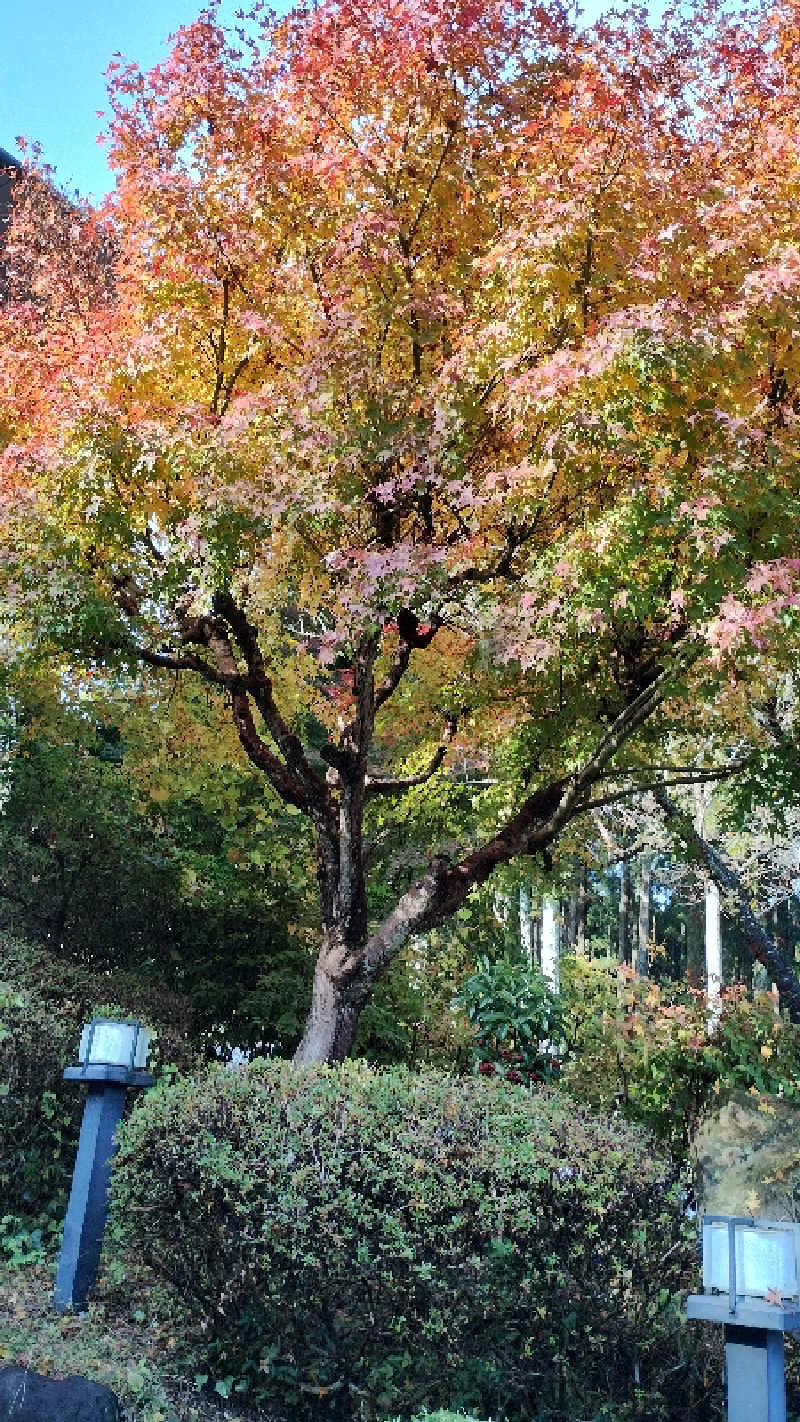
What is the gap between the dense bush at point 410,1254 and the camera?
3914mm

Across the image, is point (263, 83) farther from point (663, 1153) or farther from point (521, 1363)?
point (521, 1363)

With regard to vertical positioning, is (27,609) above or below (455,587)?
below

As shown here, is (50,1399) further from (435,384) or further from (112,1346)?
(435,384)

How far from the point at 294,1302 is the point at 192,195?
537cm

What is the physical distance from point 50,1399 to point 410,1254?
123cm

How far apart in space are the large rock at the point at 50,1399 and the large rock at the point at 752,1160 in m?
3.38

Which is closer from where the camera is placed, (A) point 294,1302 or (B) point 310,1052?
(A) point 294,1302

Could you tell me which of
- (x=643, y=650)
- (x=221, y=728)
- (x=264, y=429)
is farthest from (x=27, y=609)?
(x=643, y=650)

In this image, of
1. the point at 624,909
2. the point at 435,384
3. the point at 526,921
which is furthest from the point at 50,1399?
the point at 624,909

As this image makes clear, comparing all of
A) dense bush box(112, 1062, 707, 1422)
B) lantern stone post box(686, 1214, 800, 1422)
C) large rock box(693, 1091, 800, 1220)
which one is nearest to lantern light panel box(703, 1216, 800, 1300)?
lantern stone post box(686, 1214, 800, 1422)

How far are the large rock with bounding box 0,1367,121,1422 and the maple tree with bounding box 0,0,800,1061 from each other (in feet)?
9.43

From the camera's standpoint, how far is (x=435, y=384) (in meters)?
5.55

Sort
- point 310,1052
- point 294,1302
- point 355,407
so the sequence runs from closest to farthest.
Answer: point 294,1302 < point 355,407 < point 310,1052

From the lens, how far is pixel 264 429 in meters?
5.62
